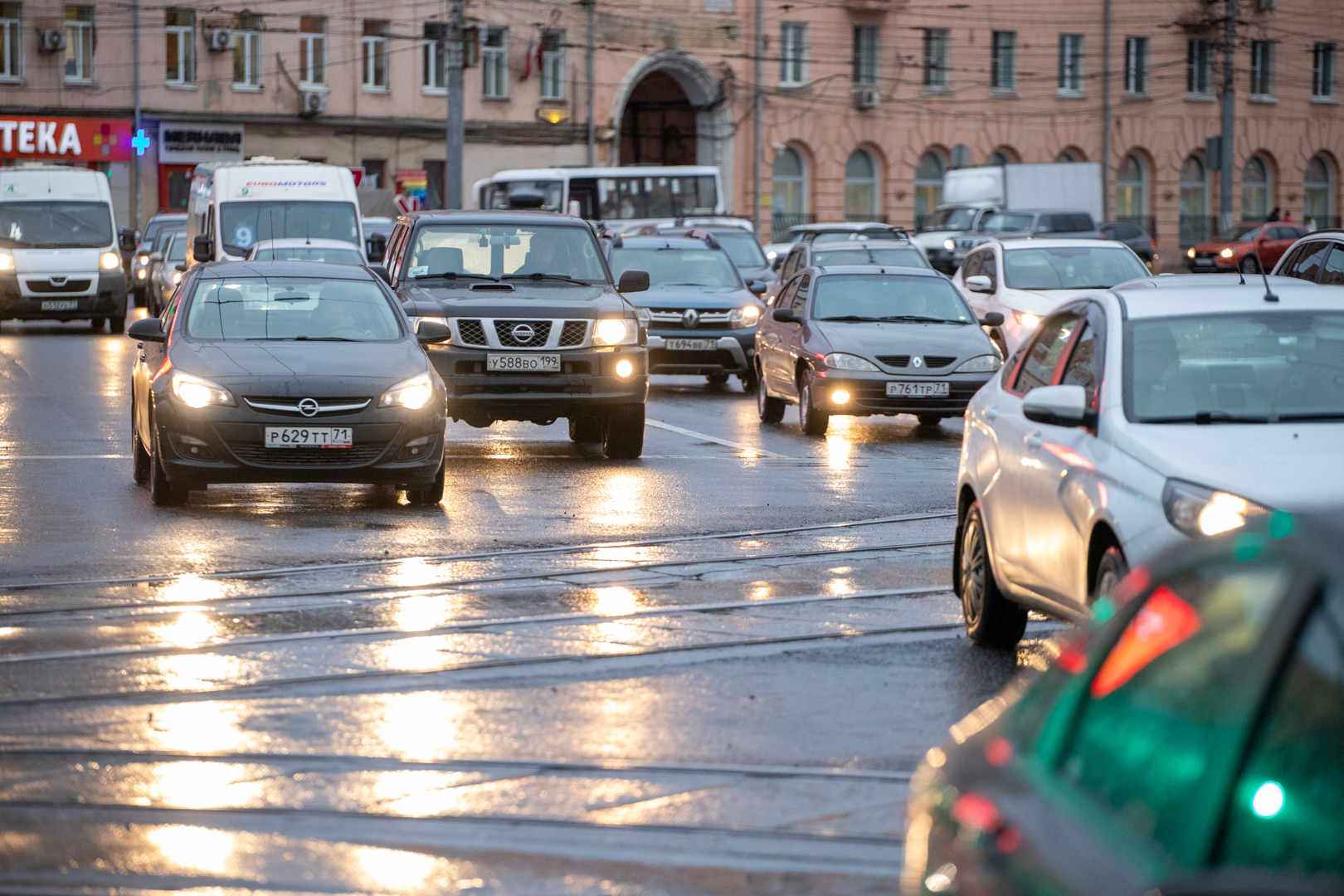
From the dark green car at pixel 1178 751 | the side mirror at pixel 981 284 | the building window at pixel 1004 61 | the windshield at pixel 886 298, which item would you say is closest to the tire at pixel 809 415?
the windshield at pixel 886 298

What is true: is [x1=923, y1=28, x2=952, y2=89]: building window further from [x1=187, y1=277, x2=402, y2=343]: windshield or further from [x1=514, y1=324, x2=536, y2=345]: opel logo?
[x1=187, y1=277, x2=402, y2=343]: windshield

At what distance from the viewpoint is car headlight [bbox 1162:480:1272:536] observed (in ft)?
20.2

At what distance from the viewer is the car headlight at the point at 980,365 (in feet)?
60.7

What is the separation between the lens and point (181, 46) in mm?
52000

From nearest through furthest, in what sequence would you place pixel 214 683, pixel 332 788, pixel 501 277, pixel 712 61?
pixel 332 788, pixel 214 683, pixel 501 277, pixel 712 61

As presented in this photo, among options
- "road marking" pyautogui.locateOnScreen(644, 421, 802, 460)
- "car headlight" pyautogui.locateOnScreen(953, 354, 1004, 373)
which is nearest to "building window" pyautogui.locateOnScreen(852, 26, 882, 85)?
"road marking" pyautogui.locateOnScreen(644, 421, 802, 460)

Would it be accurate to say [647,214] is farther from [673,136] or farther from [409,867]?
[409,867]

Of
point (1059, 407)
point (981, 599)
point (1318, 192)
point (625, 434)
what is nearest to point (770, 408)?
point (625, 434)

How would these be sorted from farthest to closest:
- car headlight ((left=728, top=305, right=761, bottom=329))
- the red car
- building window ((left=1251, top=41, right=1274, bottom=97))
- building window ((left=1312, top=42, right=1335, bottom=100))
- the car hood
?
building window ((left=1312, top=42, right=1335, bottom=100)) < building window ((left=1251, top=41, right=1274, bottom=97)) < the red car < car headlight ((left=728, top=305, right=761, bottom=329)) < the car hood

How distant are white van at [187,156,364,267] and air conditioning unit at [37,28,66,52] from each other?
67.2ft

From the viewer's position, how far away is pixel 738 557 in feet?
36.0

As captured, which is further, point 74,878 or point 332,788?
point 332,788

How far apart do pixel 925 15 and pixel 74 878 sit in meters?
60.3

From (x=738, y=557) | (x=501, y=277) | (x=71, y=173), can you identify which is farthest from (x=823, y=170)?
(x=738, y=557)
